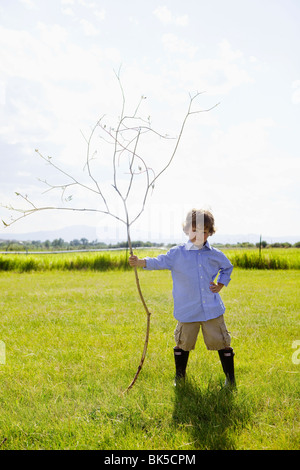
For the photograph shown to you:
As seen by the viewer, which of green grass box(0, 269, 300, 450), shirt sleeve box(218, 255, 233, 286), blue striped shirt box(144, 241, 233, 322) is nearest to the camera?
green grass box(0, 269, 300, 450)

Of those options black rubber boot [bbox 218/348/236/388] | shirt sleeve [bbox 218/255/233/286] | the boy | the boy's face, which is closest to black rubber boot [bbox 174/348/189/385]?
the boy

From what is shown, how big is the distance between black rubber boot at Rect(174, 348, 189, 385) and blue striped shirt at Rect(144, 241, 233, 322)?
32 cm

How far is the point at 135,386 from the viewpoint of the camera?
3531 millimetres

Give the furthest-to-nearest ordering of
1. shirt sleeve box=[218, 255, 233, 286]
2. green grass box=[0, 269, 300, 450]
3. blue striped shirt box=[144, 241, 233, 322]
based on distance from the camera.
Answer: shirt sleeve box=[218, 255, 233, 286], blue striped shirt box=[144, 241, 233, 322], green grass box=[0, 269, 300, 450]

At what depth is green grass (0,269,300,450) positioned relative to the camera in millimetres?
2783

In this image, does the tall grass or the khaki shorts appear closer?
the khaki shorts

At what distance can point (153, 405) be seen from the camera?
3.13m

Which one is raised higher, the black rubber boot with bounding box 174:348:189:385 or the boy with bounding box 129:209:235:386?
the boy with bounding box 129:209:235:386

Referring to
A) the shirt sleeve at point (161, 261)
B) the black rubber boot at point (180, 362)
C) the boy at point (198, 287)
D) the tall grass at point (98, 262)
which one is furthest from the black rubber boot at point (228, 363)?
the tall grass at point (98, 262)

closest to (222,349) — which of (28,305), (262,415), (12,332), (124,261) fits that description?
(262,415)

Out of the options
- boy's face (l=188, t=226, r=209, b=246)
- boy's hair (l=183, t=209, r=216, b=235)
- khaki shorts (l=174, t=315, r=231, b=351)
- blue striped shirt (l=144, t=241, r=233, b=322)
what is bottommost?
khaki shorts (l=174, t=315, r=231, b=351)

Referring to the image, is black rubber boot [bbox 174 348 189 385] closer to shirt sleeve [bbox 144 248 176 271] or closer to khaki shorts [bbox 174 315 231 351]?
khaki shorts [bbox 174 315 231 351]

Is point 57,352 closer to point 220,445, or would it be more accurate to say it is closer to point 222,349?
point 222,349

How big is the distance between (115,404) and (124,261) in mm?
11712
